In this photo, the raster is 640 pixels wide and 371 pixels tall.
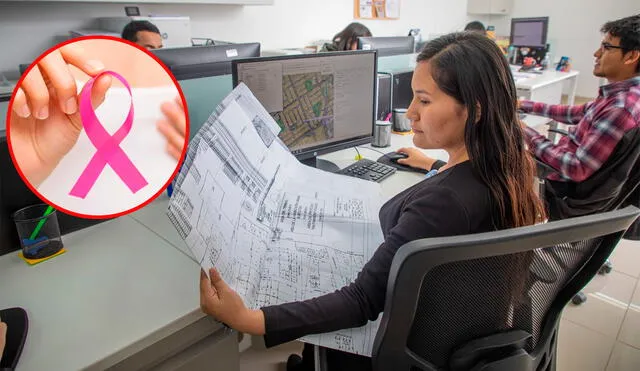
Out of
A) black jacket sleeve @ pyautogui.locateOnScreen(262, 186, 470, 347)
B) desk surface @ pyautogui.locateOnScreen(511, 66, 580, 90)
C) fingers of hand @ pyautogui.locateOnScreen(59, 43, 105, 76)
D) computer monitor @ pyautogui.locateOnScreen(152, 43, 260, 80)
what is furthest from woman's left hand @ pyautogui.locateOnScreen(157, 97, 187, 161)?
desk surface @ pyautogui.locateOnScreen(511, 66, 580, 90)

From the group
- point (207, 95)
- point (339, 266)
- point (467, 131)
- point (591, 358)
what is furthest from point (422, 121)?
point (591, 358)

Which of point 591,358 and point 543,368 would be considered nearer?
point 543,368

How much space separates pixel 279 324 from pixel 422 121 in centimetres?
50

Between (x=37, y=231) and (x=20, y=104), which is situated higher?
(x=20, y=104)

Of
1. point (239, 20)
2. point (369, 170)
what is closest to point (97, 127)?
point (369, 170)

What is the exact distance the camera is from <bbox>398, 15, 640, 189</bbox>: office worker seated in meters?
1.55

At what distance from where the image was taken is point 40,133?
0.55m

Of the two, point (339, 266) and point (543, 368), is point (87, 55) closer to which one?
point (339, 266)

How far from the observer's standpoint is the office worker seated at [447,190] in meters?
0.73

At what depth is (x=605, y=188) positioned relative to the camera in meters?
1.64

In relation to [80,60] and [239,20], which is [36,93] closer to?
[80,60]

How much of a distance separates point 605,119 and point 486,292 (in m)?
1.29

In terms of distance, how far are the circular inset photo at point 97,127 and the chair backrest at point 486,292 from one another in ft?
1.29

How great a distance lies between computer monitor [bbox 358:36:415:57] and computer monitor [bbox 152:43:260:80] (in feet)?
3.13
